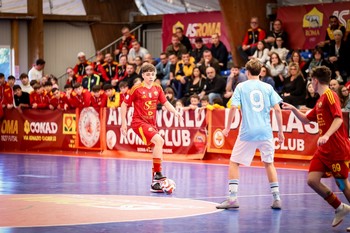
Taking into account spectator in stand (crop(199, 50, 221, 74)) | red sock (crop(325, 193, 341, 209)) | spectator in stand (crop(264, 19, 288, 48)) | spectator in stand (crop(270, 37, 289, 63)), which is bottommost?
red sock (crop(325, 193, 341, 209))

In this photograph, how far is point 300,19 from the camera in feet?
88.8

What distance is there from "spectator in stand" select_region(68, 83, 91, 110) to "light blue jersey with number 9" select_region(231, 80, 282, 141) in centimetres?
1359

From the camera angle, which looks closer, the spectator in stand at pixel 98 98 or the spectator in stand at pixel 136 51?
the spectator in stand at pixel 98 98

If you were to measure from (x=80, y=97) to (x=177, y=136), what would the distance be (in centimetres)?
393

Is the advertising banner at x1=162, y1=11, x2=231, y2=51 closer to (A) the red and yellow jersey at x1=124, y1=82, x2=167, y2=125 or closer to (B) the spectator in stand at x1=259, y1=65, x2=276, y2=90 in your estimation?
(B) the spectator in stand at x1=259, y1=65, x2=276, y2=90

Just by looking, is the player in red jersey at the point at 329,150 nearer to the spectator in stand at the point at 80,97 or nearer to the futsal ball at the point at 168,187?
the futsal ball at the point at 168,187

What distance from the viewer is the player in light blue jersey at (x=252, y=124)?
11891 mm

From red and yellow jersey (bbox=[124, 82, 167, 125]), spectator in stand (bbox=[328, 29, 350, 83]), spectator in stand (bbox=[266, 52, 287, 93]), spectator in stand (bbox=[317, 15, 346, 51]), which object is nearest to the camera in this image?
red and yellow jersey (bbox=[124, 82, 167, 125])

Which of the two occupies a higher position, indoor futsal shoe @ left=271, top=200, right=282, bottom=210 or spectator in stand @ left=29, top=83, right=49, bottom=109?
spectator in stand @ left=29, top=83, right=49, bottom=109

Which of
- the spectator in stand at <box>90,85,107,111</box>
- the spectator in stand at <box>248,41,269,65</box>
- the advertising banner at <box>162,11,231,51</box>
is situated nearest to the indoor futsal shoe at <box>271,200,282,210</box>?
the spectator in stand at <box>248,41,269,65</box>

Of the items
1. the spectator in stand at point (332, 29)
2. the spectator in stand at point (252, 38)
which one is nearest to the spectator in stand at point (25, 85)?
the spectator in stand at point (252, 38)

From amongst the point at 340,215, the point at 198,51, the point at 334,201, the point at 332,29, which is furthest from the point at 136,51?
the point at 340,215

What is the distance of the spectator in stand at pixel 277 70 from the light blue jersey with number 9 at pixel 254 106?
37.9 feet

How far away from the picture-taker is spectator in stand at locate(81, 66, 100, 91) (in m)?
27.9
